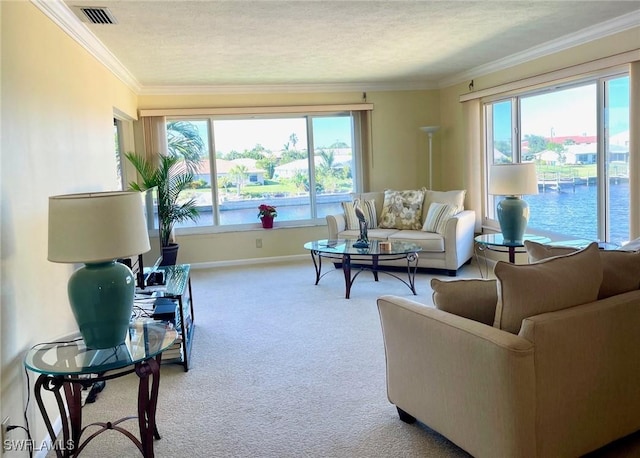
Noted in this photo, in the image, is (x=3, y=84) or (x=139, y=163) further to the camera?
(x=139, y=163)

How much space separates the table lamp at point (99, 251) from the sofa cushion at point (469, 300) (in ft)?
4.51

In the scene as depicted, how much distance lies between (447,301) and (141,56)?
12.0 feet

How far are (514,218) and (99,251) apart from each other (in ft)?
11.3

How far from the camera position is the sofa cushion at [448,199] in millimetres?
6043

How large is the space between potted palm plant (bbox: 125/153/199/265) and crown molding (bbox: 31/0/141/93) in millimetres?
1234

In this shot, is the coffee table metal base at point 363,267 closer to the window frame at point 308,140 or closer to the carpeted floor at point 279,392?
the carpeted floor at point 279,392

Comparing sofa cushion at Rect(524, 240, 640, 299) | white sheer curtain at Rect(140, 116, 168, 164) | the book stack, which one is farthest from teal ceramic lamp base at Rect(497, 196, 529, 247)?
white sheer curtain at Rect(140, 116, 168, 164)

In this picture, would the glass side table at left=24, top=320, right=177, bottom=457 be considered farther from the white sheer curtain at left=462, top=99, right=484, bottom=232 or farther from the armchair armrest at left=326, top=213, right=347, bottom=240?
the white sheer curtain at left=462, top=99, right=484, bottom=232

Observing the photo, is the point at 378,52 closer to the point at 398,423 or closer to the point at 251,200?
the point at 251,200

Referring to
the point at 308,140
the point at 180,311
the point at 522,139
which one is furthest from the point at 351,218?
the point at 180,311

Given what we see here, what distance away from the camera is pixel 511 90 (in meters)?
5.39

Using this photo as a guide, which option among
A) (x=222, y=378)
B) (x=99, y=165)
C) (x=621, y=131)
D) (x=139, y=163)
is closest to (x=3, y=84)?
(x=99, y=165)

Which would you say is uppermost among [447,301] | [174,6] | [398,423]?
[174,6]

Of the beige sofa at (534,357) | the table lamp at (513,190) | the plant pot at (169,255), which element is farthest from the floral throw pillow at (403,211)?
the beige sofa at (534,357)
